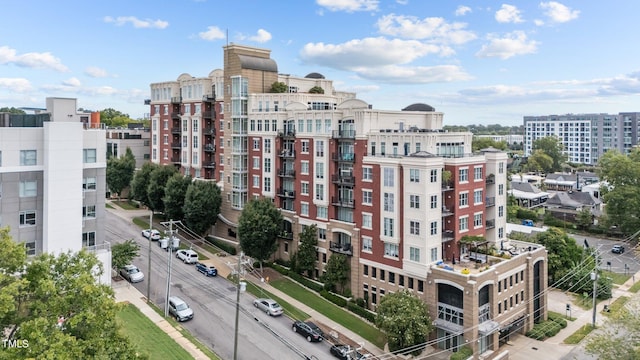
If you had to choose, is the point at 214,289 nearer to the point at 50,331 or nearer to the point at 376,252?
the point at 376,252

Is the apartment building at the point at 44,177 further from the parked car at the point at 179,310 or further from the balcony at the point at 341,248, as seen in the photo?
the balcony at the point at 341,248

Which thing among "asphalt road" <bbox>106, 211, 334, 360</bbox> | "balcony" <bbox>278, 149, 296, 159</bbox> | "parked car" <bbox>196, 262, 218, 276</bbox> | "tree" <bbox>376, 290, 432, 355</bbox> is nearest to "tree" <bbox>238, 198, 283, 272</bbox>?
"parked car" <bbox>196, 262, 218, 276</bbox>

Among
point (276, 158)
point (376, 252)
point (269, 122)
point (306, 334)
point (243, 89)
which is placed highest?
point (243, 89)

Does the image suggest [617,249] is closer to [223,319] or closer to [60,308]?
[223,319]

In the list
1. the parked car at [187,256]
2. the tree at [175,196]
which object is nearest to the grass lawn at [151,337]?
the parked car at [187,256]

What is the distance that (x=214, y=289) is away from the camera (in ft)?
171

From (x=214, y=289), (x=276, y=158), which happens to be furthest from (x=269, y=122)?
(x=214, y=289)

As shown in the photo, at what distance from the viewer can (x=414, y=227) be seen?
152 feet

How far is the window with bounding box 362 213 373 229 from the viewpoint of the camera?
51.1 metres

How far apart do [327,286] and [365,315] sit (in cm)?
607

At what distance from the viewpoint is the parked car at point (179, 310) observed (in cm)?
4394

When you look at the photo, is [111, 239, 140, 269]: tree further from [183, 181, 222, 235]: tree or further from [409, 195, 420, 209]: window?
[409, 195, 420, 209]: window

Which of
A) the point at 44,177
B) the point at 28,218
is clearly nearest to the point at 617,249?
the point at 44,177

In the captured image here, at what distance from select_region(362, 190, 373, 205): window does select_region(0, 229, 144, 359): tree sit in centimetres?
3289
